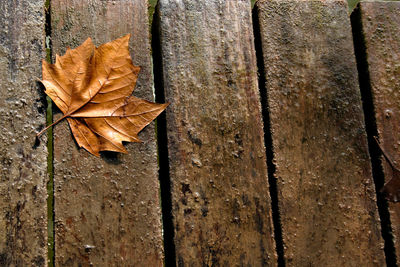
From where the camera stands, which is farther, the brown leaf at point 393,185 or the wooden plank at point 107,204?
the brown leaf at point 393,185

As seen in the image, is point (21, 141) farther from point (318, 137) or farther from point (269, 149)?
point (318, 137)

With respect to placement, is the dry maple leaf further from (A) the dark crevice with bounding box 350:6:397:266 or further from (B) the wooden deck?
(A) the dark crevice with bounding box 350:6:397:266

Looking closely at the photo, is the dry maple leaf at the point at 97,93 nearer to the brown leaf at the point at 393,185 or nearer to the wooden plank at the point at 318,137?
the wooden plank at the point at 318,137

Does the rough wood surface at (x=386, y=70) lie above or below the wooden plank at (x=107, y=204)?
above

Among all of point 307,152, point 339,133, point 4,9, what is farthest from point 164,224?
point 4,9

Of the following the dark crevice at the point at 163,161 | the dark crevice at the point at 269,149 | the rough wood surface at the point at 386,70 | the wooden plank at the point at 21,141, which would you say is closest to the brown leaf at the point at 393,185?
the rough wood surface at the point at 386,70

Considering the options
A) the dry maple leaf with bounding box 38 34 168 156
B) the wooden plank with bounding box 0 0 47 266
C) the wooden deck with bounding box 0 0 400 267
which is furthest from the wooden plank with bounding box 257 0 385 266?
the wooden plank with bounding box 0 0 47 266
